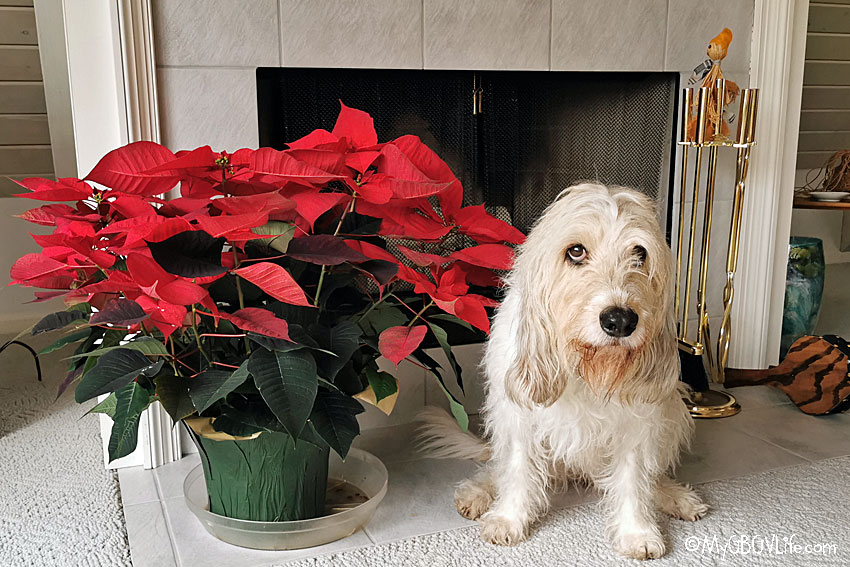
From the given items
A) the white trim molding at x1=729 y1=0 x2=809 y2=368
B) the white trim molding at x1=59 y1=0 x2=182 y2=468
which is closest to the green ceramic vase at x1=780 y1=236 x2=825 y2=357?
the white trim molding at x1=729 y1=0 x2=809 y2=368

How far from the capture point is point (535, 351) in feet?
4.18

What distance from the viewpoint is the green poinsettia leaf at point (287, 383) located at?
113cm

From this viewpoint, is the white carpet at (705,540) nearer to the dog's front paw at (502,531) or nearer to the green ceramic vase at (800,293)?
the dog's front paw at (502,531)

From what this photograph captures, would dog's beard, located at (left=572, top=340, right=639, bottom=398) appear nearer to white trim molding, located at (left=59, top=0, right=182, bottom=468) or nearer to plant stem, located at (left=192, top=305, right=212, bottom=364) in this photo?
plant stem, located at (left=192, top=305, right=212, bottom=364)

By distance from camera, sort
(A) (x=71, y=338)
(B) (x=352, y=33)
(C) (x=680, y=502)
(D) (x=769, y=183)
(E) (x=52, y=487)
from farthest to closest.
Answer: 1. (D) (x=769, y=183)
2. (B) (x=352, y=33)
3. (E) (x=52, y=487)
4. (C) (x=680, y=502)
5. (A) (x=71, y=338)

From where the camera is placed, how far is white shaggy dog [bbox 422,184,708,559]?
120 centimetres

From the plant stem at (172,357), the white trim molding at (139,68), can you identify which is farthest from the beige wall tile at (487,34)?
the plant stem at (172,357)

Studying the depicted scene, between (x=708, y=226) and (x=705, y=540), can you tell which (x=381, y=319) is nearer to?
(x=705, y=540)

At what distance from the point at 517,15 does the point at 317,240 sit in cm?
107

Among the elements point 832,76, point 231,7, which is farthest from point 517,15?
point 832,76

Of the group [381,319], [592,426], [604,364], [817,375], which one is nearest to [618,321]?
[604,364]

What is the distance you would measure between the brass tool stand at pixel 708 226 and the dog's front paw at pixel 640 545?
79cm

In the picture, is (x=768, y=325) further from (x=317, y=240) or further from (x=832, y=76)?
(x=317, y=240)

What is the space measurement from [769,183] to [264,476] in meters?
1.74
